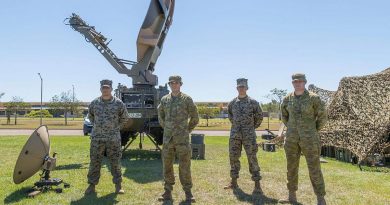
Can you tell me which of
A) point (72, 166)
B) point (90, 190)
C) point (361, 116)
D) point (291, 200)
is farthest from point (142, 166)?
point (361, 116)

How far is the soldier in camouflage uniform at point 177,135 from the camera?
7.02 m

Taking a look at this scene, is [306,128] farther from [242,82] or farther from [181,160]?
[181,160]

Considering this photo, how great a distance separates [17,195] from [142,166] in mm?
4463

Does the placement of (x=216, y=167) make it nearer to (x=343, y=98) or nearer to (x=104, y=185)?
(x=104, y=185)

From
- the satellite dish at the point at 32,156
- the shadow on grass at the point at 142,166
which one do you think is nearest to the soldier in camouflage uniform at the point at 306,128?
the shadow on grass at the point at 142,166

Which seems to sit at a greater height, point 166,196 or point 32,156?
point 32,156

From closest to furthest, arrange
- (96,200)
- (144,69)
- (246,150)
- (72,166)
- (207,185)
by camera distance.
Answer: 1. (96,200)
2. (246,150)
3. (207,185)
4. (72,166)
5. (144,69)

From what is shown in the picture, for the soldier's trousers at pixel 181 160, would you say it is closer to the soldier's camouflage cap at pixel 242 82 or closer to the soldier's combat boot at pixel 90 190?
the soldier's combat boot at pixel 90 190

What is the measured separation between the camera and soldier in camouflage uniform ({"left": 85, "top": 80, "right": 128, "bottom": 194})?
754cm

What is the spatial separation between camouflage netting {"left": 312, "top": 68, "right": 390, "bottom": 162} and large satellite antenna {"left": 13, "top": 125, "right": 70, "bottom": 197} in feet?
29.0

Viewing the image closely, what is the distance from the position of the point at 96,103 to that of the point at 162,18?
7967mm

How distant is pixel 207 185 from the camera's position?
8.55m

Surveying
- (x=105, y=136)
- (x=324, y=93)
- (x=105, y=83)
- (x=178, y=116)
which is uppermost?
(x=324, y=93)

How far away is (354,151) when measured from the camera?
12773 millimetres
